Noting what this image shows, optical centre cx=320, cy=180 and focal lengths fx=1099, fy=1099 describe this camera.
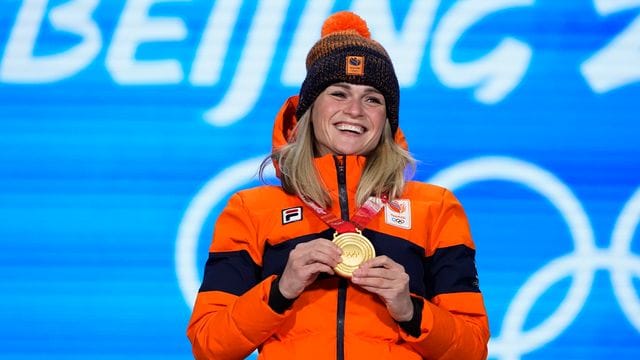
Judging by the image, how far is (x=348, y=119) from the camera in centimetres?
252

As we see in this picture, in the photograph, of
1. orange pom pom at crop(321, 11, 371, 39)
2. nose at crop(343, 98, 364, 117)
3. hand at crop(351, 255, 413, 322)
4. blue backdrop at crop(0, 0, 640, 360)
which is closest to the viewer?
hand at crop(351, 255, 413, 322)

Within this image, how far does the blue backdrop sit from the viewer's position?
3443mm

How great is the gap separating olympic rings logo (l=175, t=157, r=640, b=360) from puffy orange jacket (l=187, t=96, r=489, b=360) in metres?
0.98

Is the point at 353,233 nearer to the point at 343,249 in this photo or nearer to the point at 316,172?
the point at 343,249

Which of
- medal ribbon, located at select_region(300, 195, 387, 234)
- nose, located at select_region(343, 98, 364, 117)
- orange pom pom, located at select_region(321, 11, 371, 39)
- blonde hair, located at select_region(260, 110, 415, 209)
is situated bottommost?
medal ribbon, located at select_region(300, 195, 387, 234)

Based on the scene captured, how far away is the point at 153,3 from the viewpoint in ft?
11.6

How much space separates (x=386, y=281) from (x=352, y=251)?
0.33 feet

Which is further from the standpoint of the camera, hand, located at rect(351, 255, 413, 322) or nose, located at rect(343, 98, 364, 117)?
nose, located at rect(343, 98, 364, 117)

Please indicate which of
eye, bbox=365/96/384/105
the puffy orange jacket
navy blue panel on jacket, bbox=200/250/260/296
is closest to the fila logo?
the puffy orange jacket

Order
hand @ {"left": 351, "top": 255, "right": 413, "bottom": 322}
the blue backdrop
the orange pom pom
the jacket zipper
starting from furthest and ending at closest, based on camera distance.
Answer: the blue backdrop
the orange pom pom
the jacket zipper
hand @ {"left": 351, "top": 255, "right": 413, "bottom": 322}

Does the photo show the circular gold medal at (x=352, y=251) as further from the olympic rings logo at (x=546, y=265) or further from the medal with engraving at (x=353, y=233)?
the olympic rings logo at (x=546, y=265)

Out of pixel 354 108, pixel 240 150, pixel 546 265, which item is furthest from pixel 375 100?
pixel 546 265

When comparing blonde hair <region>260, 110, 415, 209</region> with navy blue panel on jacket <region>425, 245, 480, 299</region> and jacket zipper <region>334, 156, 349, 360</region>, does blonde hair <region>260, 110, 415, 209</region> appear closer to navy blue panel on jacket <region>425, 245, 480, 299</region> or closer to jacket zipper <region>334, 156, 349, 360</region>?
jacket zipper <region>334, 156, 349, 360</region>

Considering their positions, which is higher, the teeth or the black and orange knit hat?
the black and orange knit hat
